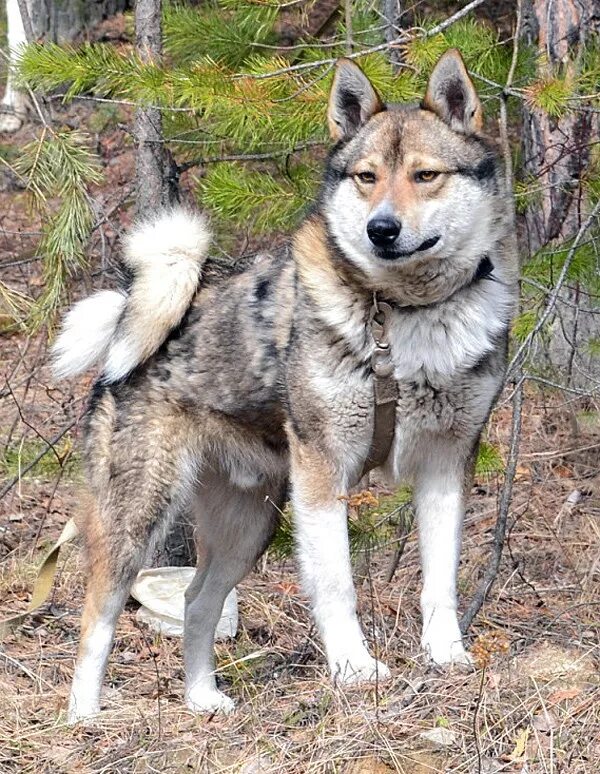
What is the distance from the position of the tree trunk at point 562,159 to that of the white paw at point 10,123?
26.5ft

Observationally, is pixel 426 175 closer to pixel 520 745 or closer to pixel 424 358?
pixel 424 358

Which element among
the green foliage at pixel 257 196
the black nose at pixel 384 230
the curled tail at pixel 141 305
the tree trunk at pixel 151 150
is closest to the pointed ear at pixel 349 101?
the black nose at pixel 384 230

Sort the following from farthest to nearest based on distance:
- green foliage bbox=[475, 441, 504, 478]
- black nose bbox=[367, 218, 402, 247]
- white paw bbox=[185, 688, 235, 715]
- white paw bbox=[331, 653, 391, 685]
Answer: green foliage bbox=[475, 441, 504, 478]
white paw bbox=[185, 688, 235, 715]
white paw bbox=[331, 653, 391, 685]
black nose bbox=[367, 218, 402, 247]

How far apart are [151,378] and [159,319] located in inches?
9.1

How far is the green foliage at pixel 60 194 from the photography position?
5562 millimetres

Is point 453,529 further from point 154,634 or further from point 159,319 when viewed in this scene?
point 154,634

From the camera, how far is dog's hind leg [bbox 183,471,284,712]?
4848 millimetres

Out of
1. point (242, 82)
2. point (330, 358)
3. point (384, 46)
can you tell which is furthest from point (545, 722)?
point (242, 82)

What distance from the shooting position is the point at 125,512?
4.46 metres

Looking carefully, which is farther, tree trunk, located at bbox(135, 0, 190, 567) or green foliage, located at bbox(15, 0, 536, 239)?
tree trunk, located at bbox(135, 0, 190, 567)

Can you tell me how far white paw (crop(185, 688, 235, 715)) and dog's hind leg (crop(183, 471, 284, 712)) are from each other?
125 millimetres

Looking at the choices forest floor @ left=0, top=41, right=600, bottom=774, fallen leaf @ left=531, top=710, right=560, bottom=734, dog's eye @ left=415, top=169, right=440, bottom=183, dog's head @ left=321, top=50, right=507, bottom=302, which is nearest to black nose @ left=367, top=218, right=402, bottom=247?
dog's head @ left=321, top=50, right=507, bottom=302

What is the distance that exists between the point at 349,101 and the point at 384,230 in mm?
670

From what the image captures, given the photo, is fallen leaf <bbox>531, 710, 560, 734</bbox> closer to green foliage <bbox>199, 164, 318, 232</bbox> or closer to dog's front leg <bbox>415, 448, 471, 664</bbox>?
dog's front leg <bbox>415, 448, 471, 664</bbox>
